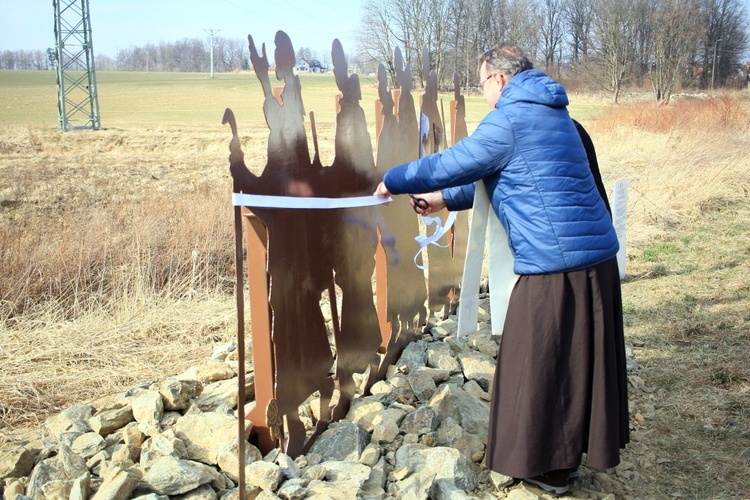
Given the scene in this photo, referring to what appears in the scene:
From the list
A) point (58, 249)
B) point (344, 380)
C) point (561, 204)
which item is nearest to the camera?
point (561, 204)

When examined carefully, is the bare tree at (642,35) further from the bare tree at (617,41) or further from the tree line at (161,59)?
the tree line at (161,59)

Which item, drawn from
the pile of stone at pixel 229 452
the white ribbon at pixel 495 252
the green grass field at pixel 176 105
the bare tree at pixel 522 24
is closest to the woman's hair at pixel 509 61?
the white ribbon at pixel 495 252

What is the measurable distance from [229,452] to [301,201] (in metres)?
1.11

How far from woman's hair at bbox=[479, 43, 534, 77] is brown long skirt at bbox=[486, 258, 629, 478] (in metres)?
0.84

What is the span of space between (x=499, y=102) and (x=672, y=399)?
96.8 inches

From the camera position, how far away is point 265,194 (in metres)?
2.88

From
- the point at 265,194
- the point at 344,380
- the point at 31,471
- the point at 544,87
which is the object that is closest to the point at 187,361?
the point at 344,380

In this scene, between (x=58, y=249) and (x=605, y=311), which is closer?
(x=605, y=311)

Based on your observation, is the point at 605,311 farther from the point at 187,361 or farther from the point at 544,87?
the point at 187,361

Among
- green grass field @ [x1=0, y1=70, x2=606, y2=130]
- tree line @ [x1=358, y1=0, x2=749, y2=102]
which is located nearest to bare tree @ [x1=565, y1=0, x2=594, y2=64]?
tree line @ [x1=358, y1=0, x2=749, y2=102]

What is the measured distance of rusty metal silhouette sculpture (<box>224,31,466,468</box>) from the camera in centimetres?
293

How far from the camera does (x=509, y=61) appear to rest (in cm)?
281

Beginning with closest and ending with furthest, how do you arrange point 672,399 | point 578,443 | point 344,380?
1. point 578,443
2. point 344,380
3. point 672,399

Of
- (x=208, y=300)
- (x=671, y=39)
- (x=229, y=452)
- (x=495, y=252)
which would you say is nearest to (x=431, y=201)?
(x=495, y=252)
